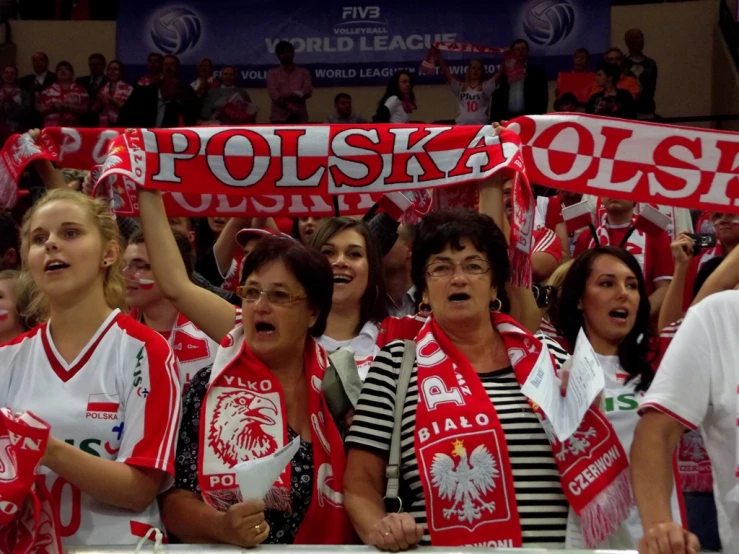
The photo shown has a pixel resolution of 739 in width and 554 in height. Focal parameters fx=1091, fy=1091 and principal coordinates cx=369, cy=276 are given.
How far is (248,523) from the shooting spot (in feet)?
7.86

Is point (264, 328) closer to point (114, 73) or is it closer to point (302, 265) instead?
point (302, 265)

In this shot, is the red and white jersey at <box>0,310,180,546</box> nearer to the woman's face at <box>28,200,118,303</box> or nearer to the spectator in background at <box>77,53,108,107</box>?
Answer: the woman's face at <box>28,200,118,303</box>

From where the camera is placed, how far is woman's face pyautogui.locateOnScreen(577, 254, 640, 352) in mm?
3520

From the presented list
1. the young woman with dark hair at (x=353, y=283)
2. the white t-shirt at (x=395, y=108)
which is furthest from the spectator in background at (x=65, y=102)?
the young woman with dark hair at (x=353, y=283)

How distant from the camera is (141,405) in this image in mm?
2617

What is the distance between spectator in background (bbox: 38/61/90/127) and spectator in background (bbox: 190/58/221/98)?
1036 millimetres

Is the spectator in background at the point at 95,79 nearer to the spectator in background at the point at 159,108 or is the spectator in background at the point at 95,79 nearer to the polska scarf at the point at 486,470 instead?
the spectator in background at the point at 159,108

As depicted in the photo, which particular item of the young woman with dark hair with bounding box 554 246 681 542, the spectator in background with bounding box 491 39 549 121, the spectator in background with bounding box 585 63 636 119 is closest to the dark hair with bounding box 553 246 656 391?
the young woman with dark hair with bounding box 554 246 681 542

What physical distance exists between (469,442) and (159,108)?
7.52 m

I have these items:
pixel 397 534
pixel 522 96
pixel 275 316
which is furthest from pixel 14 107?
pixel 397 534

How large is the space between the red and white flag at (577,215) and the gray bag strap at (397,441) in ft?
5.69

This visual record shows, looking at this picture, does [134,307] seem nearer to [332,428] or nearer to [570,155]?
[332,428]

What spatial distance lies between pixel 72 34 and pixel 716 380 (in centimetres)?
1095

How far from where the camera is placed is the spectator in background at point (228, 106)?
9922mm
